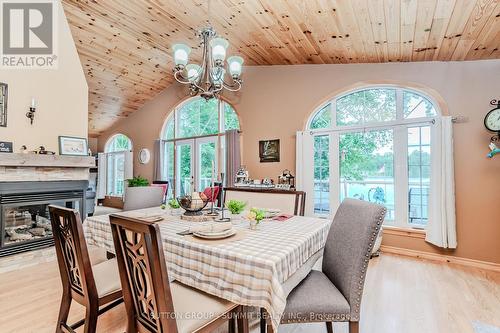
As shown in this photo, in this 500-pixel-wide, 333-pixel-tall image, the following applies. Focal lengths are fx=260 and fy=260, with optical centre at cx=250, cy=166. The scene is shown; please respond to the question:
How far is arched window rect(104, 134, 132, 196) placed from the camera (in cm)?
712

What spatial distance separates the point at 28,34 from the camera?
133 inches

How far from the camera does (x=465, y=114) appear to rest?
3133 mm

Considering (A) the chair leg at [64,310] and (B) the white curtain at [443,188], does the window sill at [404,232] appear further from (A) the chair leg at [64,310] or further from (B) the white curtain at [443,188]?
(A) the chair leg at [64,310]

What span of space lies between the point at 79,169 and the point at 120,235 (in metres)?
3.11

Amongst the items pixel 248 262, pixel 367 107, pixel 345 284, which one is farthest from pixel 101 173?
pixel 345 284

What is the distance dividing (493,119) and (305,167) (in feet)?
7.46

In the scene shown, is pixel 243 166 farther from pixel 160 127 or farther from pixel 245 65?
pixel 160 127

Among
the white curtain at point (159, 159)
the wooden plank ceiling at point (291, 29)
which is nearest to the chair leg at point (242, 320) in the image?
the wooden plank ceiling at point (291, 29)

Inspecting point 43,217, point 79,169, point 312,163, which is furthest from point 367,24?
point 43,217

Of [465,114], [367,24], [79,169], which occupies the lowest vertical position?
[79,169]

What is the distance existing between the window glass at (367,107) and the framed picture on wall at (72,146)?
3.84 meters

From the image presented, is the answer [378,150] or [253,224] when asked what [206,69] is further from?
[378,150]

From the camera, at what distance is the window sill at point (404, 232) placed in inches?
133

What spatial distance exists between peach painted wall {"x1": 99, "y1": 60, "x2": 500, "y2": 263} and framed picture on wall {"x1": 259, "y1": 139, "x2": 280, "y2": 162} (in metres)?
0.08
